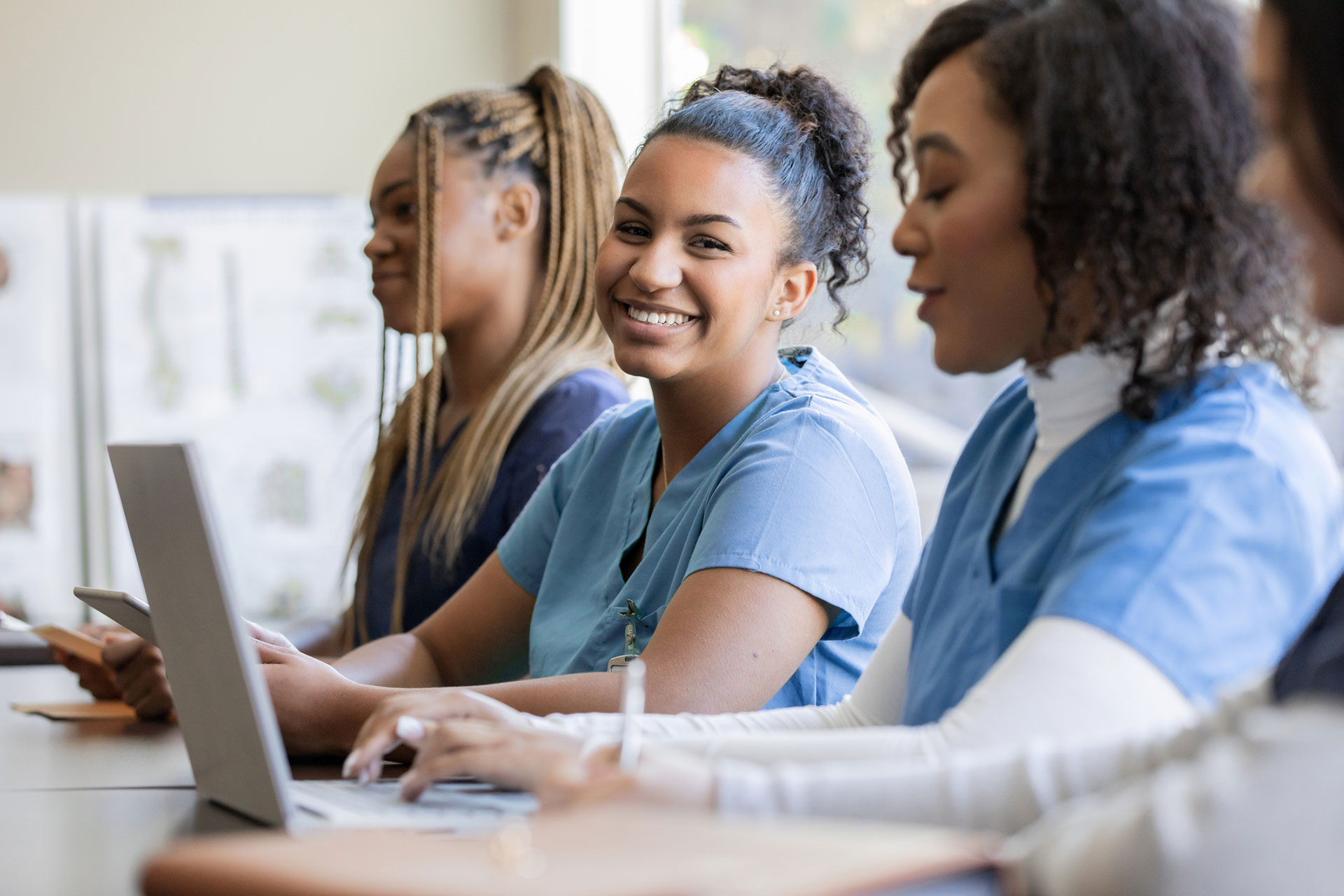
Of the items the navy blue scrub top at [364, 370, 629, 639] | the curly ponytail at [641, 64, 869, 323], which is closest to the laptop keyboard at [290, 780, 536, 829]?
the curly ponytail at [641, 64, 869, 323]

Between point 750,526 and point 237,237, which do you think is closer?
point 750,526

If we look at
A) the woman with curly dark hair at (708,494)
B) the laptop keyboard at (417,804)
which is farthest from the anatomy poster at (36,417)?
the laptop keyboard at (417,804)

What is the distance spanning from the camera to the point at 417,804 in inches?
33.8

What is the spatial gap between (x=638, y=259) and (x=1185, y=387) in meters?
0.67

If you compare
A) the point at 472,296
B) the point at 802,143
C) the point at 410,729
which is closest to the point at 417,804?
the point at 410,729

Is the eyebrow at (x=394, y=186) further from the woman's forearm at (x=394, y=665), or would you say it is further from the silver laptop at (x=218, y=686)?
the silver laptop at (x=218, y=686)

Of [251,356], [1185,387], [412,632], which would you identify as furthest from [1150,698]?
[251,356]

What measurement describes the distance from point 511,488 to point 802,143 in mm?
627

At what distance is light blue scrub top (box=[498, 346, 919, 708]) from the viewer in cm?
116

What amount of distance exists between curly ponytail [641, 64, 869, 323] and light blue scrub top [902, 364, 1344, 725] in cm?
60

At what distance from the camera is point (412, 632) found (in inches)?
62.4

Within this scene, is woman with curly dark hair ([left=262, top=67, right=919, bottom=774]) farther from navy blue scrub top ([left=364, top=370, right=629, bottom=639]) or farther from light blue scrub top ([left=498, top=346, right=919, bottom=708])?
navy blue scrub top ([left=364, top=370, right=629, bottom=639])

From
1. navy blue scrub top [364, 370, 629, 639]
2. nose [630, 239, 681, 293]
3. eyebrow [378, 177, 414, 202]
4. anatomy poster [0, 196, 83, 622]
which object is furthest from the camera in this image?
anatomy poster [0, 196, 83, 622]

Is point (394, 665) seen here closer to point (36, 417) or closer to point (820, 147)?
point (820, 147)
